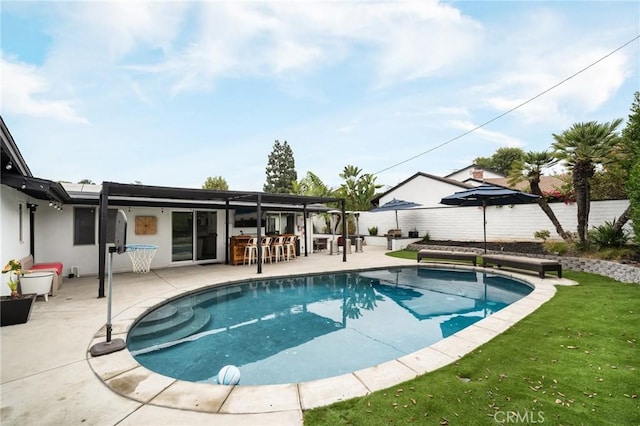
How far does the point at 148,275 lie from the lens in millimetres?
9305

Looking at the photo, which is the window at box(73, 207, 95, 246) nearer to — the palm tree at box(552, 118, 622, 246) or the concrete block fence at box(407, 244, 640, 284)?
the concrete block fence at box(407, 244, 640, 284)

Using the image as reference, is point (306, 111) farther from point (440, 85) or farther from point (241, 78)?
point (440, 85)

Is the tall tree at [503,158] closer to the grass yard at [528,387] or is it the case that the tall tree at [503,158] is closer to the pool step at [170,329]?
the grass yard at [528,387]

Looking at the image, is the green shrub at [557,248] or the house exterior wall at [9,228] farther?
the green shrub at [557,248]

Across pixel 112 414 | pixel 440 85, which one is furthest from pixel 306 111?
pixel 112 414

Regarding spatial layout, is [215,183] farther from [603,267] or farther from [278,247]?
[603,267]

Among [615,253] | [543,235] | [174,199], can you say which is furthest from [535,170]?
[174,199]

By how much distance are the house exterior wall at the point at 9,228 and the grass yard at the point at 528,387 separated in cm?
662

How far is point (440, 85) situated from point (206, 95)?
1082 cm

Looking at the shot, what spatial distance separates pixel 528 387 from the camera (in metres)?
2.88

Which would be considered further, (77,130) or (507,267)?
(77,130)

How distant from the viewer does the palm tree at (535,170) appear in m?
10.4

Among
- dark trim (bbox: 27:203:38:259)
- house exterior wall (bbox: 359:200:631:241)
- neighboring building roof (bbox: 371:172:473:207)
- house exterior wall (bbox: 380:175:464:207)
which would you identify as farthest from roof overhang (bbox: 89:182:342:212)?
neighboring building roof (bbox: 371:172:473:207)

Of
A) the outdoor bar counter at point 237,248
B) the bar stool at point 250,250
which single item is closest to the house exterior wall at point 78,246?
the outdoor bar counter at point 237,248
